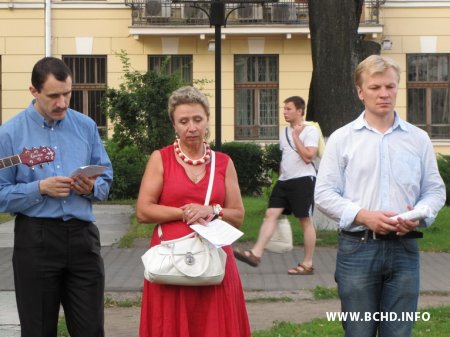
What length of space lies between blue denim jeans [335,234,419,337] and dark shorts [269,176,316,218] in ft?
17.4

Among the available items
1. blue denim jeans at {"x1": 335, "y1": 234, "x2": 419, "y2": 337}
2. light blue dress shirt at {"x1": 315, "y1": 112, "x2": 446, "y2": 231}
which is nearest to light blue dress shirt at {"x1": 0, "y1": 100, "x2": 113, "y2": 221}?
light blue dress shirt at {"x1": 315, "y1": 112, "x2": 446, "y2": 231}

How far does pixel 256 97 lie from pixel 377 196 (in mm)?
23152

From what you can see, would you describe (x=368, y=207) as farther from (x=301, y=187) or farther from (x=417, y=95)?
(x=417, y=95)

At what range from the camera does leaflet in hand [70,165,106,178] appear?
16.9 feet

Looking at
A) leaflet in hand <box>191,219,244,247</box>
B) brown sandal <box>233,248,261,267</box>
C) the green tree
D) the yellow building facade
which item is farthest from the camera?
the yellow building facade

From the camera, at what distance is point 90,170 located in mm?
Result: 5172

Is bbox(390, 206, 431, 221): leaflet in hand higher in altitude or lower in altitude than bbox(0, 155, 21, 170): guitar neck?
lower

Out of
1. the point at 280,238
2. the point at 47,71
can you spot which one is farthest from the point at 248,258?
the point at 47,71

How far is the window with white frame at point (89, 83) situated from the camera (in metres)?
27.7

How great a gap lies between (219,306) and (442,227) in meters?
10.1

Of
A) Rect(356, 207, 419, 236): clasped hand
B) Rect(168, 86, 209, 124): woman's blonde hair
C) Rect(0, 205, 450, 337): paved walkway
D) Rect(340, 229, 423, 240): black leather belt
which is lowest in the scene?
Rect(0, 205, 450, 337): paved walkway

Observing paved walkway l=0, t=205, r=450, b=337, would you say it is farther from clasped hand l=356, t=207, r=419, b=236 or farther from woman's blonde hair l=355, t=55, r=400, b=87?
woman's blonde hair l=355, t=55, r=400, b=87

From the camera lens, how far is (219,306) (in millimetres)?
5141

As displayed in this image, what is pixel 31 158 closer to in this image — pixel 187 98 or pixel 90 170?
pixel 90 170
